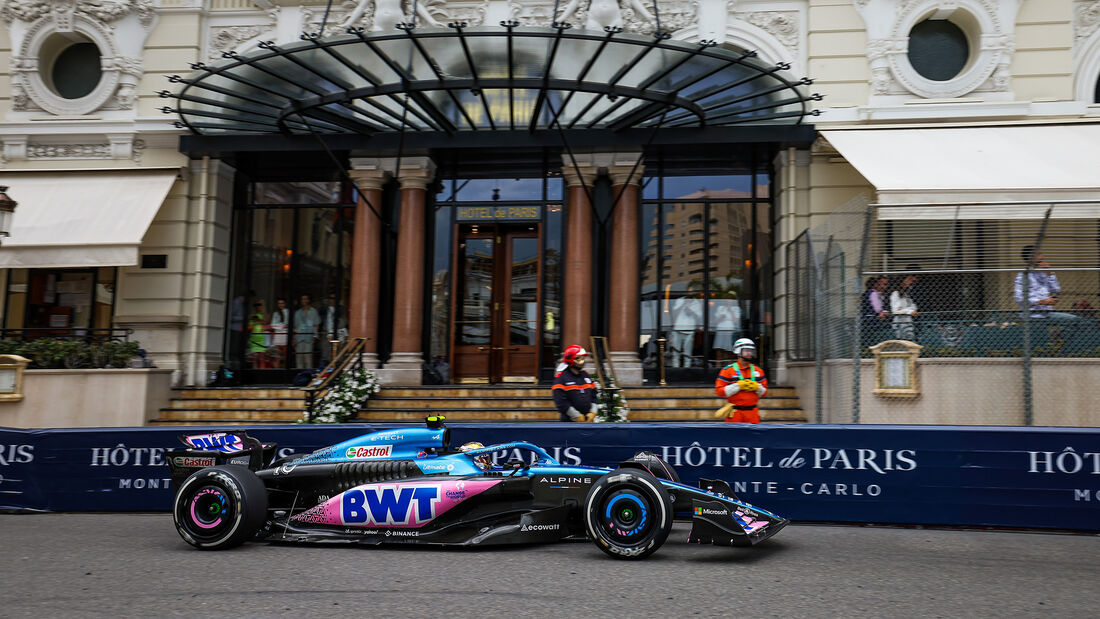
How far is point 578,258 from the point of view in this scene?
1662 cm

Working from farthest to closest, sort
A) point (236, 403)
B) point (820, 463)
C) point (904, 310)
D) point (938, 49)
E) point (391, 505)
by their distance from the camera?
point (938, 49), point (236, 403), point (904, 310), point (820, 463), point (391, 505)

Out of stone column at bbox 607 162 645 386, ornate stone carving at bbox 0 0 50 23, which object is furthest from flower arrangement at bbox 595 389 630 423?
ornate stone carving at bbox 0 0 50 23

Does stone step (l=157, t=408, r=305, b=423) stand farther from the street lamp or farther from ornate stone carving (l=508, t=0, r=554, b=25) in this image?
ornate stone carving (l=508, t=0, r=554, b=25)

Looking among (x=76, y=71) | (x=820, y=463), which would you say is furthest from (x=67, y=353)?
(x=820, y=463)

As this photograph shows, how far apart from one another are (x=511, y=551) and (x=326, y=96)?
357 inches

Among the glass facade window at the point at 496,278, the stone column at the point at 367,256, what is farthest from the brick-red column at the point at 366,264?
the glass facade window at the point at 496,278

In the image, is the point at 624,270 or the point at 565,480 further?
the point at 624,270

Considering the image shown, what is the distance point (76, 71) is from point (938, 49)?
55.5ft

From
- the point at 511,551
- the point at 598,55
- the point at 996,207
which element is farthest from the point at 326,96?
the point at 996,207

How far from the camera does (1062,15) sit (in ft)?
51.7

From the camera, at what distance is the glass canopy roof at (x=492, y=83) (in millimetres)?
12781

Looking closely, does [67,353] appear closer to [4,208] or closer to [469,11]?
[4,208]

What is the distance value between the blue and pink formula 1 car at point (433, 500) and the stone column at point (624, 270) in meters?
8.74

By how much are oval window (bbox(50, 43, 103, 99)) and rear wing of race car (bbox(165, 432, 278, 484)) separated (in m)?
13.1
